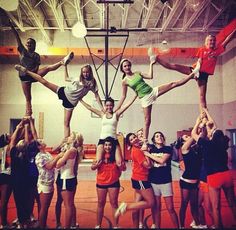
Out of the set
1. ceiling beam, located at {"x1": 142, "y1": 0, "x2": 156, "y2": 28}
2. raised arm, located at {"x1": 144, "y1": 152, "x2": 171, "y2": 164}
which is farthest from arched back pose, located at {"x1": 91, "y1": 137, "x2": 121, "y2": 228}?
ceiling beam, located at {"x1": 142, "y1": 0, "x2": 156, "y2": 28}

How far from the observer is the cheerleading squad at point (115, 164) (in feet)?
12.5

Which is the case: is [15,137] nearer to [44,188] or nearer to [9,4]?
[44,188]

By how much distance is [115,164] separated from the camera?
386 centimetres

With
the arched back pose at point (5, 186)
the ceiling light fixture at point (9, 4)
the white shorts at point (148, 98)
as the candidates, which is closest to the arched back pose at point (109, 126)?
the white shorts at point (148, 98)

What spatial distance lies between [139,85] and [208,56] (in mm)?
1169

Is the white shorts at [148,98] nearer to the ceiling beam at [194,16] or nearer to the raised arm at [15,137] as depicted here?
the raised arm at [15,137]

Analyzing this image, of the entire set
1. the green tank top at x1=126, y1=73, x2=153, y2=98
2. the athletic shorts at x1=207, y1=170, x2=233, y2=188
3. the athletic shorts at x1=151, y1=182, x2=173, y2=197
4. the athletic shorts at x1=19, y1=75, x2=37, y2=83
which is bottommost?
the athletic shorts at x1=151, y1=182, x2=173, y2=197

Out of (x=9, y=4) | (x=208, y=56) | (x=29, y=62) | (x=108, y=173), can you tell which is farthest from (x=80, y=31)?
(x=108, y=173)

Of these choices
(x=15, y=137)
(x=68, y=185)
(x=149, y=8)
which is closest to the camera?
(x=68, y=185)

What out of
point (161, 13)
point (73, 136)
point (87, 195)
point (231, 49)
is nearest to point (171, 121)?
point (231, 49)

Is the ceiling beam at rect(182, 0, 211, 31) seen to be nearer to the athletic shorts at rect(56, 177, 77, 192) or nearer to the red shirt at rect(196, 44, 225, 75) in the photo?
the red shirt at rect(196, 44, 225, 75)

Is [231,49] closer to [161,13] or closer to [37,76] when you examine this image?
[161,13]

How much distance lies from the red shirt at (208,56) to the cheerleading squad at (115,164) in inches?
0.6

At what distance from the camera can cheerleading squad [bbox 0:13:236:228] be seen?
12.5 feet
